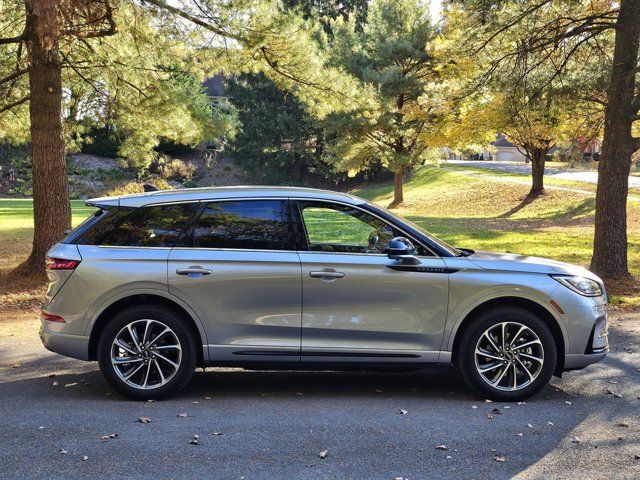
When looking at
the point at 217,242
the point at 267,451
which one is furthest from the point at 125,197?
the point at 267,451

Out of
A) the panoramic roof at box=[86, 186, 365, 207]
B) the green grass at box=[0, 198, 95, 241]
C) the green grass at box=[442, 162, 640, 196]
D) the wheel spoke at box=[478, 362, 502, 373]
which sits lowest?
the green grass at box=[0, 198, 95, 241]

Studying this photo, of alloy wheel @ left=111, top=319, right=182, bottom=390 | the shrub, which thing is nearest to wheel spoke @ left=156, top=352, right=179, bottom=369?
alloy wheel @ left=111, top=319, right=182, bottom=390

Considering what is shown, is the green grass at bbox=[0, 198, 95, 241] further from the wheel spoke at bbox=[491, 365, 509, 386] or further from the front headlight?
the front headlight

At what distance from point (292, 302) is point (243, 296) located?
396 mm

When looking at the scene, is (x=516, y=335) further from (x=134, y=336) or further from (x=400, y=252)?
(x=134, y=336)

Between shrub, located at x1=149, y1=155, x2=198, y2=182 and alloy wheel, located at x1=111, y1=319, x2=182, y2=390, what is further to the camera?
shrub, located at x1=149, y1=155, x2=198, y2=182

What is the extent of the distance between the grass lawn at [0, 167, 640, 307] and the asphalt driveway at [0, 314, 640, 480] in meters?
1.54

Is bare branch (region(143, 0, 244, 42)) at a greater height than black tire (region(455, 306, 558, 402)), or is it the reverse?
bare branch (region(143, 0, 244, 42))

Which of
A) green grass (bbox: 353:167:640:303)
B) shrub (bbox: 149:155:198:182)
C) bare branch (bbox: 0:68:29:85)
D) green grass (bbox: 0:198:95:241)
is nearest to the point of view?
bare branch (bbox: 0:68:29:85)

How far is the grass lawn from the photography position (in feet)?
52.5

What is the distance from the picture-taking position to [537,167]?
30.3 meters

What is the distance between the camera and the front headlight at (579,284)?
5648mm

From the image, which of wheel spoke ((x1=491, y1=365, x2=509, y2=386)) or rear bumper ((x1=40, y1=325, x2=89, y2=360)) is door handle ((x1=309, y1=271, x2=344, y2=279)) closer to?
wheel spoke ((x1=491, y1=365, x2=509, y2=386))

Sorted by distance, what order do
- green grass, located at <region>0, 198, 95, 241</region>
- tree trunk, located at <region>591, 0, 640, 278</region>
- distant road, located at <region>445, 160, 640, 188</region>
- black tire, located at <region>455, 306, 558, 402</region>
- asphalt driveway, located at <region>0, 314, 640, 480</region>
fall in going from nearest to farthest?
1. asphalt driveway, located at <region>0, 314, 640, 480</region>
2. black tire, located at <region>455, 306, 558, 402</region>
3. tree trunk, located at <region>591, 0, 640, 278</region>
4. green grass, located at <region>0, 198, 95, 241</region>
5. distant road, located at <region>445, 160, 640, 188</region>
